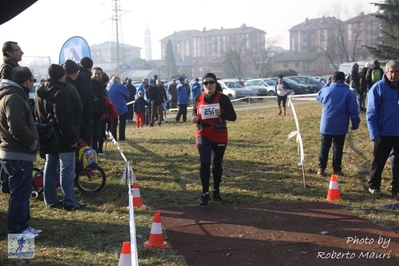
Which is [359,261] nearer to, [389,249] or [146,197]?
[389,249]

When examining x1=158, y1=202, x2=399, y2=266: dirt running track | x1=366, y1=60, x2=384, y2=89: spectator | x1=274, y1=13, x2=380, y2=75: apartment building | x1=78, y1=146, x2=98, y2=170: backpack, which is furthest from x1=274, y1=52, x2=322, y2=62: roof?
x1=158, y1=202, x2=399, y2=266: dirt running track

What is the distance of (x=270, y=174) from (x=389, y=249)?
165 inches

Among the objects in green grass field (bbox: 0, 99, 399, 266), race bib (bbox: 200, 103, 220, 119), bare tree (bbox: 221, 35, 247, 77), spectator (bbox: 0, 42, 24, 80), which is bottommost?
green grass field (bbox: 0, 99, 399, 266)

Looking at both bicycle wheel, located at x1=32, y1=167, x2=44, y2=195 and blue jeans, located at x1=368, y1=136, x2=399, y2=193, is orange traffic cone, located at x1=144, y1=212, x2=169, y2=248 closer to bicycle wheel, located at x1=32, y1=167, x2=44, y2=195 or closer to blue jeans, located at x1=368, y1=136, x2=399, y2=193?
bicycle wheel, located at x1=32, y1=167, x2=44, y2=195

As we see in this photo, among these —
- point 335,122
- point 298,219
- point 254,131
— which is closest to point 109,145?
point 254,131

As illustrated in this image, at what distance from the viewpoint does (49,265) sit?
16.8 feet

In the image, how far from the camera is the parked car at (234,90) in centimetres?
3675

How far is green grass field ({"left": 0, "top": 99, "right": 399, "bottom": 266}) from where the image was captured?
18.5 feet

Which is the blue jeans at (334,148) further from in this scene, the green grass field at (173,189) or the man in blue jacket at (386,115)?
the man in blue jacket at (386,115)

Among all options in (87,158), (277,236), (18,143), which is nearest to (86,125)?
(87,158)

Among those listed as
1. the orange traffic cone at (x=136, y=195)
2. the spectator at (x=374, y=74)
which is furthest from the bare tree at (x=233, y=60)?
the orange traffic cone at (x=136, y=195)

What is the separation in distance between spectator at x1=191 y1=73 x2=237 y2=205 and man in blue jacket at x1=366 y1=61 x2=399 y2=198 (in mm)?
2136

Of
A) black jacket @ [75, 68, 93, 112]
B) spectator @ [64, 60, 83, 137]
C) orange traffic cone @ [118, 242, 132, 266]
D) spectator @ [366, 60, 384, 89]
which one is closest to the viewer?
orange traffic cone @ [118, 242, 132, 266]

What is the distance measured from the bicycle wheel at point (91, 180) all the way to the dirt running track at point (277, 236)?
1.63 m
